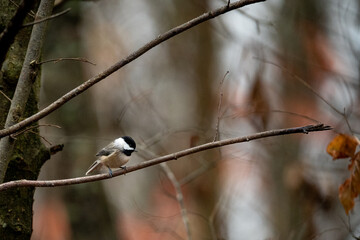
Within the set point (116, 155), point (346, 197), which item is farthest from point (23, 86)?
point (346, 197)

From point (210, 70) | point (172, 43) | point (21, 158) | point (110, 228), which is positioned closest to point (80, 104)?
point (110, 228)

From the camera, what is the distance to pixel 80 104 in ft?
16.0

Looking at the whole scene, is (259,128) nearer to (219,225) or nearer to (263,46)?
(219,225)

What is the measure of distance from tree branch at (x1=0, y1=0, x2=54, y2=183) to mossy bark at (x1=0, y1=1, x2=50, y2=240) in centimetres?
20

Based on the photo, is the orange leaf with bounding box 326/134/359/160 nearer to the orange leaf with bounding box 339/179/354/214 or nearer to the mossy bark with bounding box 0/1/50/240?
the orange leaf with bounding box 339/179/354/214

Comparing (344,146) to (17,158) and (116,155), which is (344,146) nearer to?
(116,155)

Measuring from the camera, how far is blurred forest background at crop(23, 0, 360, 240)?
389 cm

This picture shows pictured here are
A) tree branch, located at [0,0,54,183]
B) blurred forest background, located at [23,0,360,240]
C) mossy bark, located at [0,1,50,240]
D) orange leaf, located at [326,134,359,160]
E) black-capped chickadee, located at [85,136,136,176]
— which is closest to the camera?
tree branch, located at [0,0,54,183]

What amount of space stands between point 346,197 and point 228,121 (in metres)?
2.19

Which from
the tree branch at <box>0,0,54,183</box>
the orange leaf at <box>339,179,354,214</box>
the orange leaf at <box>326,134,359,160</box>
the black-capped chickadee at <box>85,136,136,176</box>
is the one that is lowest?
the orange leaf at <box>339,179,354,214</box>

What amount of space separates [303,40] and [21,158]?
14.5 feet

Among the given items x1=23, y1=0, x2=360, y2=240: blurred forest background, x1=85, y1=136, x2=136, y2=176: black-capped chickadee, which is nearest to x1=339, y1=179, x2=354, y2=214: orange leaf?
x1=23, y1=0, x2=360, y2=240: blurred forest background

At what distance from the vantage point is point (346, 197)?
2346 mm

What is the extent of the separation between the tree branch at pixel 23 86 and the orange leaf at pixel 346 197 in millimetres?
1590
